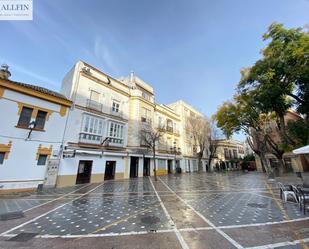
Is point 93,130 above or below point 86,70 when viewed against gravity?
below

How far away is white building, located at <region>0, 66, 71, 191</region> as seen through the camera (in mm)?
10742

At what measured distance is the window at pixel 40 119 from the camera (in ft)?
41.1

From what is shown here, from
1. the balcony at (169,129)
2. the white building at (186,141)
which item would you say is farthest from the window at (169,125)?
the white building at (186,141)

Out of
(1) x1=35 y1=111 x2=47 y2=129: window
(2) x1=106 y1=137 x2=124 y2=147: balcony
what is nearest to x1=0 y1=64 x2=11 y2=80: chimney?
(1) x1=35 y1=111 x2=47 y2=129: window

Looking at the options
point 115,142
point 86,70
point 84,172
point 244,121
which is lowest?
point 84,172

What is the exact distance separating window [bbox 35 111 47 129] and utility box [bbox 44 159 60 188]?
10.2ft

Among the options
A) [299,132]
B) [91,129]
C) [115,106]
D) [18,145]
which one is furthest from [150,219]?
[299,132]

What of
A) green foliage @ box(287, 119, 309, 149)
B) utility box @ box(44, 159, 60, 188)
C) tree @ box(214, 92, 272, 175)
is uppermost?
tree @ box(214, 92, 272, 175)

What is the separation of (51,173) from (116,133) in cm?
767

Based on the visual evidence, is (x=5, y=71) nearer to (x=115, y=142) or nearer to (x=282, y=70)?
(x=115, y=142)

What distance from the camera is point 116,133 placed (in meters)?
18.3

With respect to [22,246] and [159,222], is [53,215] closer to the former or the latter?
[22,246]

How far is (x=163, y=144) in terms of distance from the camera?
83.7 ft

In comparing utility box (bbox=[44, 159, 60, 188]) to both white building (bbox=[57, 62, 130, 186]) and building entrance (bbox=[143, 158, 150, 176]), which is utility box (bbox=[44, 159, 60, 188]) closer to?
white building (bbox=[57, 62, 130, 186])
